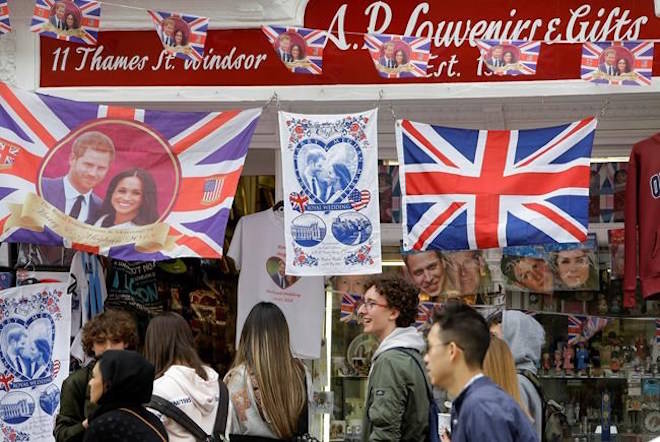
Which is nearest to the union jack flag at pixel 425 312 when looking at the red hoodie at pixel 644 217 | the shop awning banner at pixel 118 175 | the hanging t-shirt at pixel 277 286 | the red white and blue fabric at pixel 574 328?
the hanging t-shirt at pixel 277 286

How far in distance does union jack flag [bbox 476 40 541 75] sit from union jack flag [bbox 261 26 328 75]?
106 cm

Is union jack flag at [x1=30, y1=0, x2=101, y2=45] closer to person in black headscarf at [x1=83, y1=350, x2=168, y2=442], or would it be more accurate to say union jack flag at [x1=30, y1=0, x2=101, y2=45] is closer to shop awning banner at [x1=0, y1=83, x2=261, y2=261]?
shop awning banner at [x1=0, y1=83, x2=261, y2=261]

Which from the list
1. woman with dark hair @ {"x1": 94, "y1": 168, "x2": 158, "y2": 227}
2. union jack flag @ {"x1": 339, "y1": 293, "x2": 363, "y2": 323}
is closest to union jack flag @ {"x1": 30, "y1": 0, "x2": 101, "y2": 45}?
woman with dark hair @ {"x1": 94, "y1": 168, "x2": 158, "y2": 227}

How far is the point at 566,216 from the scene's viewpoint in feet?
27.1

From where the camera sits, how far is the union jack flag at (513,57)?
8.18 metres

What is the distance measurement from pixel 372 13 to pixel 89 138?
2.16 m

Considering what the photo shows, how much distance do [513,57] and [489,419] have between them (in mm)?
3797

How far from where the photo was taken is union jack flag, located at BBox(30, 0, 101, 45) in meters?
8.18

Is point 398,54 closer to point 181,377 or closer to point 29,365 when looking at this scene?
point 181,377

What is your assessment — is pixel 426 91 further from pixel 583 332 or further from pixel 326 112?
pixel 583 332

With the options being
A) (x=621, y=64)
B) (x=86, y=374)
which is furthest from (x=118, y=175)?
(x=621, y=64)

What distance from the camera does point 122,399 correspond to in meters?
5.61

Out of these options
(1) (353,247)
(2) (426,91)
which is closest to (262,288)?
(1) (353,247)

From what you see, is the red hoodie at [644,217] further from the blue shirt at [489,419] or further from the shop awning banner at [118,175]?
the blue shirt at [489,419]
